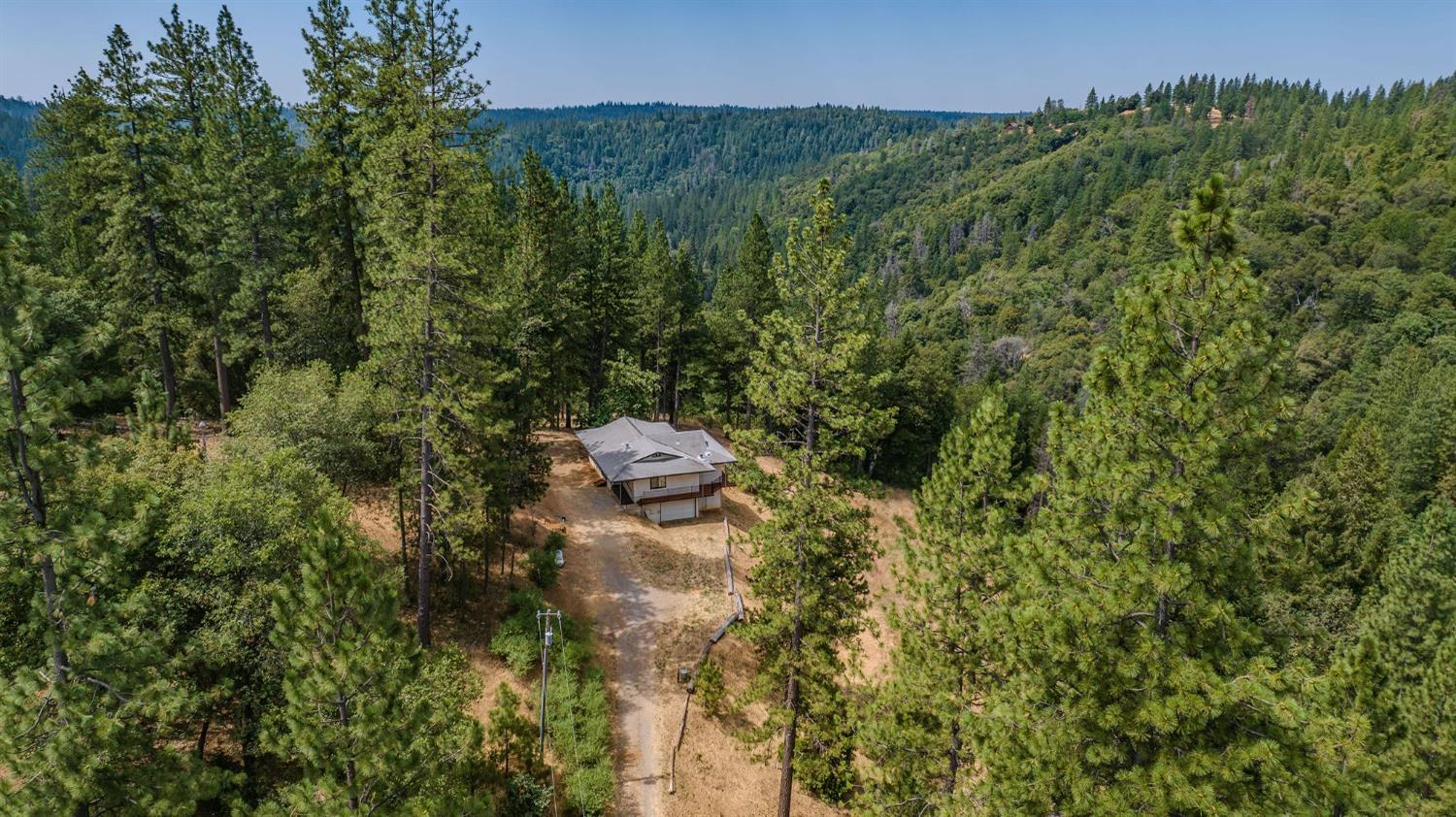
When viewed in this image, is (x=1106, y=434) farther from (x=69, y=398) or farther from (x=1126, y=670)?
(x=69, y=398)

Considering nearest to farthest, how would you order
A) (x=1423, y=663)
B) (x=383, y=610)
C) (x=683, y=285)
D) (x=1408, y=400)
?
(x=383, y=610), (x=1423, y=663), (x=683, y=285), (x=1408, y=400)

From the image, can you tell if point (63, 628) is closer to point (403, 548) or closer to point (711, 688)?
point (403, 548)

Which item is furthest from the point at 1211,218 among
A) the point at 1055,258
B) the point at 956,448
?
the point at 1055,258

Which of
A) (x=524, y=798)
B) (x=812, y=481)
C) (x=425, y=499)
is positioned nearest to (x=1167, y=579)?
(x=812, y=481)

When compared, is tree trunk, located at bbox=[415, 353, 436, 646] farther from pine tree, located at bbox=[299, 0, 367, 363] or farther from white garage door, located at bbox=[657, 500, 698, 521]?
white garage door, located at bbox=[657, 500, 698, 521]

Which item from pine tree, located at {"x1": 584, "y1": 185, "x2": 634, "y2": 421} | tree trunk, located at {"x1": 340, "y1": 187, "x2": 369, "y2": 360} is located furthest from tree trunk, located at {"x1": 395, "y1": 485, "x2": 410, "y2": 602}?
pine tree, located at {"x1": 584, "y1": 185, "x2": 634, "y2": 421}

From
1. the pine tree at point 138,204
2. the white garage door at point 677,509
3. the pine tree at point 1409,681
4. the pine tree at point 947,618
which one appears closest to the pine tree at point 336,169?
the pine tree at point 138,204
